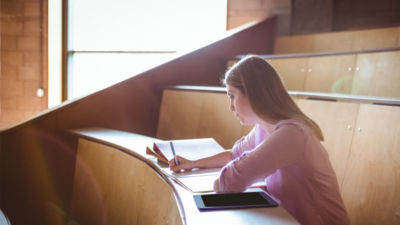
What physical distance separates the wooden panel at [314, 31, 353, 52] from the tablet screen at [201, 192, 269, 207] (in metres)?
2.18

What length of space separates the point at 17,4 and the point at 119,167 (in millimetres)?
3011

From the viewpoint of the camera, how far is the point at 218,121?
193 cm

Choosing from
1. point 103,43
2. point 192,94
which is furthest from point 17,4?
point 192,94

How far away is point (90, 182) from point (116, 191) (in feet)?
0.96

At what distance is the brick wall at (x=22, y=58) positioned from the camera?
3.62 metres

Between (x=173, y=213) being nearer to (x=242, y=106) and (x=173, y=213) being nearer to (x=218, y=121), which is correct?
(x=242, y=106)

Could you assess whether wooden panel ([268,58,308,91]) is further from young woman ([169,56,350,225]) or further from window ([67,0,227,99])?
young woman ([169,56,350,225])

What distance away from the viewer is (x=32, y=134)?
5.98ft

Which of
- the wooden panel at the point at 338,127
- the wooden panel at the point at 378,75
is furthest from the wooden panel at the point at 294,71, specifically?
the wooden panel at the point at 338,127

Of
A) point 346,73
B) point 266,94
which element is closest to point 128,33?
point 346,73

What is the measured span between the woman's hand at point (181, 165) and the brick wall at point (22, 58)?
2.99 m

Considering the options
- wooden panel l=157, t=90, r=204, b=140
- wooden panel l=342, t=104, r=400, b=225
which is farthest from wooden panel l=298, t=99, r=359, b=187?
wooden panel l=157, t=90, r=204, b=140

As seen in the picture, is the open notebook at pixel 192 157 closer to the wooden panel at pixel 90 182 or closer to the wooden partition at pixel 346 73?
the wooden panel at pixel 90 182

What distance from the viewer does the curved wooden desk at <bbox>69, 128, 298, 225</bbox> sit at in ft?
2.60
